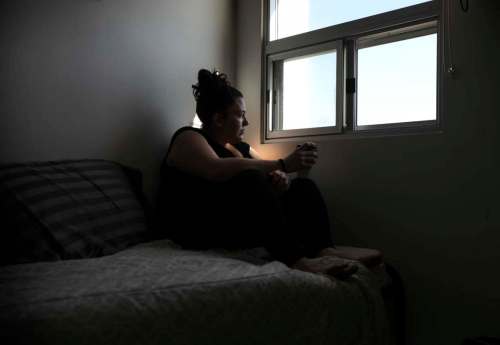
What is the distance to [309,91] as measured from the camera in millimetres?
2027

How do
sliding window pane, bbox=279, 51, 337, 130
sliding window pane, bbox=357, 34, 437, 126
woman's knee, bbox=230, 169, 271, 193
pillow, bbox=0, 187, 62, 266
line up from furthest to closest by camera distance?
sliding window pane, bbox=279, 51, 337, 130 → sliding window pane, bbox=357, 34, 437, 126 → woman's knee, bbox=230, 169, 271, 193 → pillow, bbox=0, 187, 62, 266

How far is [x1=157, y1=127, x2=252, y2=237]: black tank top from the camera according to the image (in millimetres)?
1415

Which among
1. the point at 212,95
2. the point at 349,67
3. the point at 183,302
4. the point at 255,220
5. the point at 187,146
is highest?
the point at 349,67

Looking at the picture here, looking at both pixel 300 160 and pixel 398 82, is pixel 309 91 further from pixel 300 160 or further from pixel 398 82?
pixel 300 160

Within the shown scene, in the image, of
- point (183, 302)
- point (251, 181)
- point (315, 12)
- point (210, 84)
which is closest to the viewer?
point (183, 302)

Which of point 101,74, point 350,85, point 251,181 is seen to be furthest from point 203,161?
point 350,85

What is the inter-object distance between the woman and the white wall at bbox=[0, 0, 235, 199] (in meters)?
0.26

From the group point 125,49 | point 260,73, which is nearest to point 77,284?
point 125,49

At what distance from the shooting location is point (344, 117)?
1826 mm

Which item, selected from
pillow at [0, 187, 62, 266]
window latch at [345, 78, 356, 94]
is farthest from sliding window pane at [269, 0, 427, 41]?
pillow at [0, 187, 62, 266]

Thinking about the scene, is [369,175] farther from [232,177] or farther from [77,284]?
[77,284]

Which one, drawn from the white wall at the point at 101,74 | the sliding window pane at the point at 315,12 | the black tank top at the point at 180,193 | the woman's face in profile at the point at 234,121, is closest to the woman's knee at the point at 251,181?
the black tank top at the point at 180,193

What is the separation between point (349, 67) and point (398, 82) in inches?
9.2

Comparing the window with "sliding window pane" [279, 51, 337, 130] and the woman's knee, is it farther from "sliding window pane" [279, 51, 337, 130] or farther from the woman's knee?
the woman's knee
